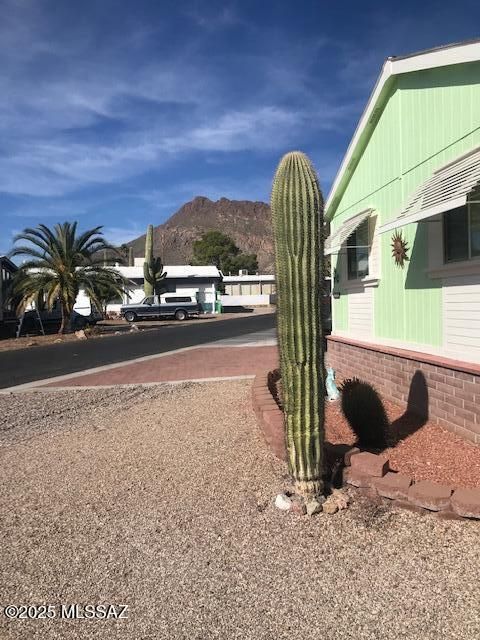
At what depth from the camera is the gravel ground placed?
102 inches

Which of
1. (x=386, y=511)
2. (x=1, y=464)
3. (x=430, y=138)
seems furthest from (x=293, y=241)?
(x=1, y=464)

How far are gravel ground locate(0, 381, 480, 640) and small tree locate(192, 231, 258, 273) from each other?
78396mm

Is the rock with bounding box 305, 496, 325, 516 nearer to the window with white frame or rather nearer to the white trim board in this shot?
the window with white frame

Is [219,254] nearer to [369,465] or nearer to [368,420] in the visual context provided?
[368,420]

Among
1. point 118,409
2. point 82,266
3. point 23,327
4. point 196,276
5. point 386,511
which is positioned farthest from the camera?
point 196,276

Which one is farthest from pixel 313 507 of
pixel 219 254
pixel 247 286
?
pixel 219 254

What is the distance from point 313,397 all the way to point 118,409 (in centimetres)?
450

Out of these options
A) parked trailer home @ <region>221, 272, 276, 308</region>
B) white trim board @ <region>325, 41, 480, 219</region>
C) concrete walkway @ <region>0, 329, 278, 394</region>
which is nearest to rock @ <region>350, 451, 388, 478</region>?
white trim board @ <region>325, 41, 480, 219</region>

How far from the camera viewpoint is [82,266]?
22.8 m

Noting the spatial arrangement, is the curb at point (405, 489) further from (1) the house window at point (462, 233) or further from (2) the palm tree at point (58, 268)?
(2) the palm tree at point (58, 268)

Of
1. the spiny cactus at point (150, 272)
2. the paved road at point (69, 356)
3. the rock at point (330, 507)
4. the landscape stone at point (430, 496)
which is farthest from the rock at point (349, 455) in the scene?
the spiny cactus at point (150, 272)

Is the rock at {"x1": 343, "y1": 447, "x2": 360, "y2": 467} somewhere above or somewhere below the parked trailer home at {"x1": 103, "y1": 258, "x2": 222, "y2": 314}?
below

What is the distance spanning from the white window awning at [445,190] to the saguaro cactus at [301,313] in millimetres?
1357

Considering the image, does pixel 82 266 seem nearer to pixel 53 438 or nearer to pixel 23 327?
pixel 23 327
